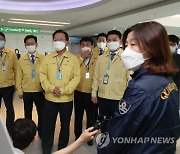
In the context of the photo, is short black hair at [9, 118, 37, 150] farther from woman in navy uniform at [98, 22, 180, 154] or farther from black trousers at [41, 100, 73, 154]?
black trousers at [41, 100, 73, 154]

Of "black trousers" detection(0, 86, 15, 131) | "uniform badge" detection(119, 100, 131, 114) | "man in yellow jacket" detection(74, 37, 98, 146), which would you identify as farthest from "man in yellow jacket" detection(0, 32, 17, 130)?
"uniform badge" detection(119, 100, 131, 114)

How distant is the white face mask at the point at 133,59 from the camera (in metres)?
1.24

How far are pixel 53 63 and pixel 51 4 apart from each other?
356 cm

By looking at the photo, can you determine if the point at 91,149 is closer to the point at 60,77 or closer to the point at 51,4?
the point at 60,77

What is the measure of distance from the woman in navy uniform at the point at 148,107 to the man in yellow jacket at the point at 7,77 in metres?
2.68

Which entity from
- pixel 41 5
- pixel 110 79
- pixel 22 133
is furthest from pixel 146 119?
pixel 41 5

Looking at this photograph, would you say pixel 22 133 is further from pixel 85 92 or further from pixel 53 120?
pixel 85 92

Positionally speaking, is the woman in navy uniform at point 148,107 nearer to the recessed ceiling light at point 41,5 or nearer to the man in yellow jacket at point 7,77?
the man in yellow jacket at point 7,77

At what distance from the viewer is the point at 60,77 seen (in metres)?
2.86

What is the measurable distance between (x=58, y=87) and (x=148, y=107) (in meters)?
1.83

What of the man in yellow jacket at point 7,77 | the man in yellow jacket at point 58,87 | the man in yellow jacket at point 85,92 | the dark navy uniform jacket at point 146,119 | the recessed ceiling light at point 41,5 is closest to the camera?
the dark navy uniform jacket at point 146,119

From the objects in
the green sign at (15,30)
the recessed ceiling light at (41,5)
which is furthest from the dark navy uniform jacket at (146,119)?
the green sign at (15,30)

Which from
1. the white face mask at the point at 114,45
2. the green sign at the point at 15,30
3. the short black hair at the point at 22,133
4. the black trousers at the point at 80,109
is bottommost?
the black trousers at the point at 80,109

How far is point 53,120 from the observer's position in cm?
289
